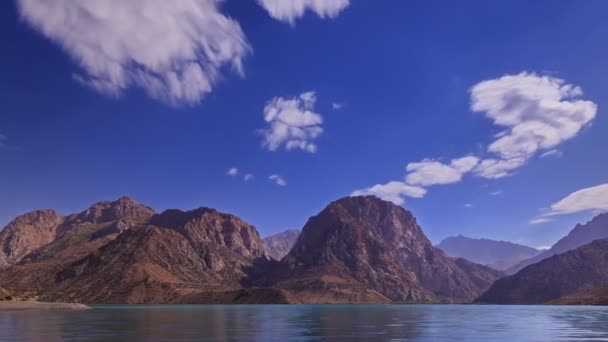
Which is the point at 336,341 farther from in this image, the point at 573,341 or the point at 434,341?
the point at 573,341

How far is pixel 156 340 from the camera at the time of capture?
79875 mm

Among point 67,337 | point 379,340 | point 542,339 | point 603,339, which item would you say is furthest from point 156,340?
point 603,339

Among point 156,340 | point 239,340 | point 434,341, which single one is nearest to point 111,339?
point 156,340

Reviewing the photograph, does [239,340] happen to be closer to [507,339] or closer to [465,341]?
[465,341]

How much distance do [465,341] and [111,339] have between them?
5426cm

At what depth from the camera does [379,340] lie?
3211 inches

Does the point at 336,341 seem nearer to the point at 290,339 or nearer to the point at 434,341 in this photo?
the point at 290,339

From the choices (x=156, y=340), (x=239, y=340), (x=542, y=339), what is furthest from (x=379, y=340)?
(x=156, y=340)

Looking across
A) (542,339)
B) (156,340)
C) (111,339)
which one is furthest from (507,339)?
(111,339)

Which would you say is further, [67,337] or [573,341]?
[67,337]

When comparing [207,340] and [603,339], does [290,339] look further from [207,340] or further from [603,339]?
[603,339]

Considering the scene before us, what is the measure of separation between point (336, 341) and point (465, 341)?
64.4ft

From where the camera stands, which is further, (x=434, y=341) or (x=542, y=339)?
(x=542, y=339)

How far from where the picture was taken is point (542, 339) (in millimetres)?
87188
